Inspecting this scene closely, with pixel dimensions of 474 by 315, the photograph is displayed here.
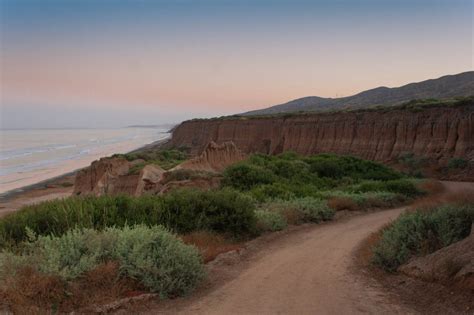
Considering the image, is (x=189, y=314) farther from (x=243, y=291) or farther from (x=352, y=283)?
(x=352, y=283)

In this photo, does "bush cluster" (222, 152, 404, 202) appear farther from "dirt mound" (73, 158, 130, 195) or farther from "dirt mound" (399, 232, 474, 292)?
"dirt mound" (399, 232, 474, 292)

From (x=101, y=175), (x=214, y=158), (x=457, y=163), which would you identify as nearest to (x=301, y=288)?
(x=214, y=158)

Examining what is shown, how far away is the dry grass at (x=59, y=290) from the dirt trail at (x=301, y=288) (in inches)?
42.6

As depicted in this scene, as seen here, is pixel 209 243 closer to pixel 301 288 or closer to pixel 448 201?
pixel 301 288

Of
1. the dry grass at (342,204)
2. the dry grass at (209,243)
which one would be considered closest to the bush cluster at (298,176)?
the dry grass at (342,204)

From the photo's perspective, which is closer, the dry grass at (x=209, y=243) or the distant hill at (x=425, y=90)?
the dry grass at (x=209, y=243)

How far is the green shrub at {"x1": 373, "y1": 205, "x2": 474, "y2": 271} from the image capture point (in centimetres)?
775

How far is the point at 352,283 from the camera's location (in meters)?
7.20

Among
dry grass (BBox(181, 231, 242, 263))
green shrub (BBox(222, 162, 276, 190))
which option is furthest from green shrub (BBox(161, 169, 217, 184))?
dry grass (BBox(181, 231, 242, 263))

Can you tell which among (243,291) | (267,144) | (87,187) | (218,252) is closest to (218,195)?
(218,252)

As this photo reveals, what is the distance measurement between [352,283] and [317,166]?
808 inches

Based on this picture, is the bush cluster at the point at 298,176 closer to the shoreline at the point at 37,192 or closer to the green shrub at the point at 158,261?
the green shrub at the point at 158,261

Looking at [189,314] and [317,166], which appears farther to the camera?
[317,166]

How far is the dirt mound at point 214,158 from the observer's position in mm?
23172
